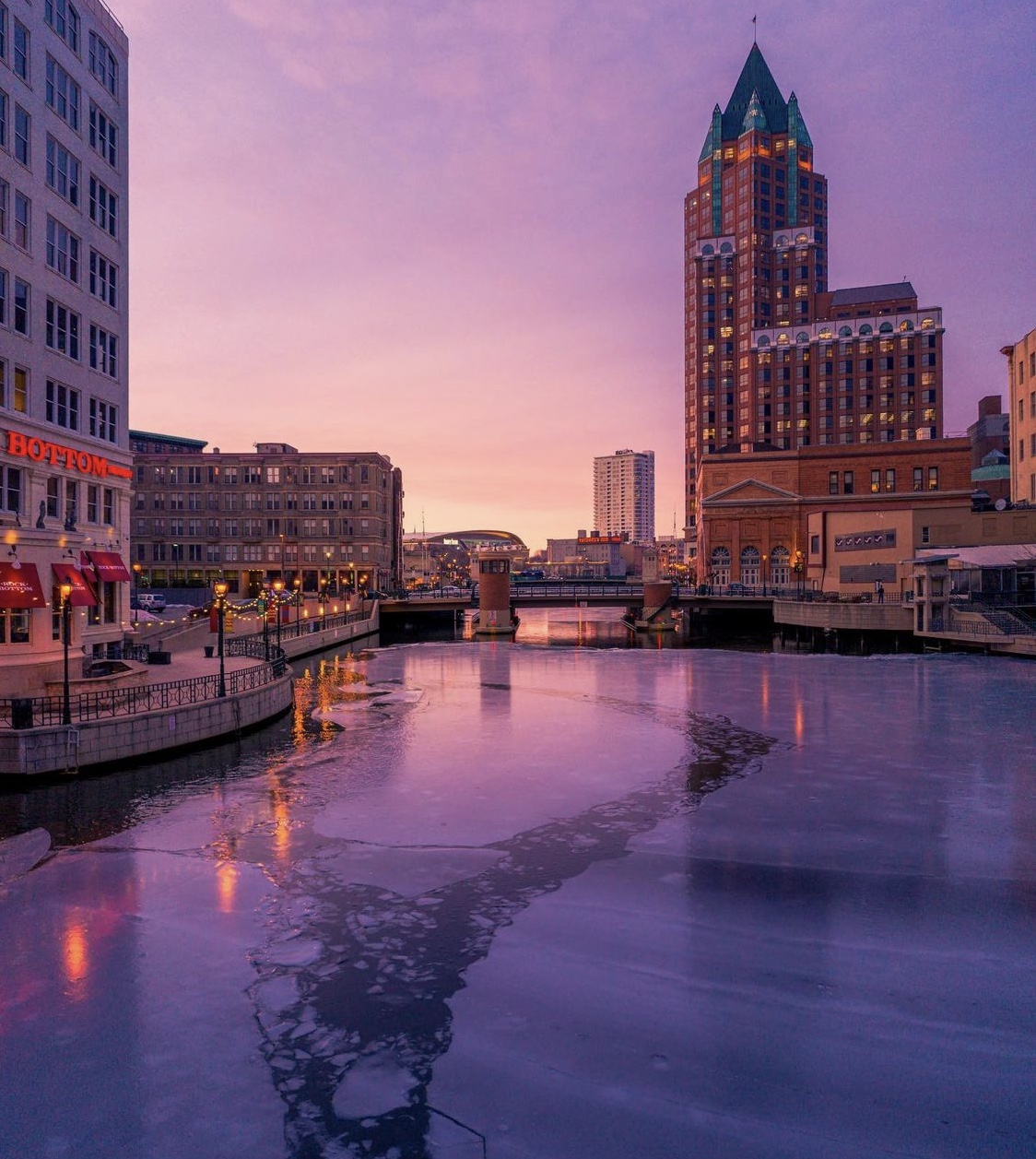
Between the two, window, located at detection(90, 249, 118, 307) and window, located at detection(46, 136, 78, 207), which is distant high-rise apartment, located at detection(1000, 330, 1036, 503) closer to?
window, located at detection(90, 249, 118, 307)

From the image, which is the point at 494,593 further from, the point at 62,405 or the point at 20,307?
the point at 20,307

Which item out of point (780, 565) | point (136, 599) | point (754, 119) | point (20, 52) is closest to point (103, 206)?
point (20, 52)

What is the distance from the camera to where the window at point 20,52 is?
91.5 feet

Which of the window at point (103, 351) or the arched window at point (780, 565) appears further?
the arched window at point (780, 565)

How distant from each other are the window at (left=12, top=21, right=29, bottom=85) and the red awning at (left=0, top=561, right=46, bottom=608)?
18143 mm

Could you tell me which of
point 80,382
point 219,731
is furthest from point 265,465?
point 219,731

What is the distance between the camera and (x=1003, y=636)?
50.3 meters

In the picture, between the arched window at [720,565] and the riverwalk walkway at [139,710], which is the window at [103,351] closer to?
the riverwalk walkway at [139,710]

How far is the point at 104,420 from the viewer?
34.4m

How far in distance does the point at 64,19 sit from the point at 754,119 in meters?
163

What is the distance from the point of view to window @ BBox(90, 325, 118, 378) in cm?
3322

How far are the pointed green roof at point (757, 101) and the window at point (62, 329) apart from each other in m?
170

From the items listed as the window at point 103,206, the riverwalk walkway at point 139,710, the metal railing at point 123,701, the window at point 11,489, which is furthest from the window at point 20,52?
the metal railing at point 123,701

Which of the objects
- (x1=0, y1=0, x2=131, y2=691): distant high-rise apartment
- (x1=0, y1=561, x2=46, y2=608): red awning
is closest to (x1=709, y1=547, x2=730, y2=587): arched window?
(x1=0, y1=0, x2=131, y2=691): distant high-rise apartment
